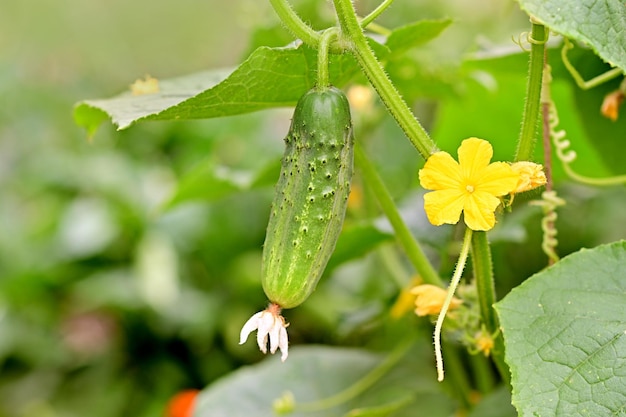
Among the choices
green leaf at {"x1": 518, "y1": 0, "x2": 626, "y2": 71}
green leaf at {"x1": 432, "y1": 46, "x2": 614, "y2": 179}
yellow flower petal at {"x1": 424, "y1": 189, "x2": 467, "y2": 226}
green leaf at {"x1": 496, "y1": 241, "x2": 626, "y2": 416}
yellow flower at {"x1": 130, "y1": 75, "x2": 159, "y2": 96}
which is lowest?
green leaf at {"x1": 496, "y1": 241, "x2": 626, "y2": 416}

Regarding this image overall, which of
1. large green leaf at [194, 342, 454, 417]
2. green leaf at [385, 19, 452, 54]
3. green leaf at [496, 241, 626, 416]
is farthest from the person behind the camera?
large green leaf at [194, 342, 454, 417]

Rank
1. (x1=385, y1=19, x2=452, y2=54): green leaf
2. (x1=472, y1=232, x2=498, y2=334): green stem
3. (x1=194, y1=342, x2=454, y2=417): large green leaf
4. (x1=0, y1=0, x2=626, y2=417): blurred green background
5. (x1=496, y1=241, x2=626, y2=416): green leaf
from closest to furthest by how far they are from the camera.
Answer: (x1=496, y1=241, x2=626, y2=416): green leaf → (x1=472, y1=232, x2=498, y2=334): green stem → (x1=385, y1=19, x2=452, y2=54): green leaf → (x1=194, y1=342, x2=454, y2=417): large green leaf → (x1=0, y1=0, x2=626, y2=417): blurred green background

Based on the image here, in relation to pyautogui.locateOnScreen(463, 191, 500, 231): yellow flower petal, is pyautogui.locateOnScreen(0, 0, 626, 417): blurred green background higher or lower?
higher

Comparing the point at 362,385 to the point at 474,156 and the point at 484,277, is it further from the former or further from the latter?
the point at 474,156

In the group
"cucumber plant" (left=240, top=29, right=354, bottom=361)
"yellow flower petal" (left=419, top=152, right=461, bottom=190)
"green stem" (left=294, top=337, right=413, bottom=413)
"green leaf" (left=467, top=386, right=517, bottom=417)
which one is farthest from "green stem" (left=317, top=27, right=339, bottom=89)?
"green stem" (left=294, top=337, right=413, bottom=413)

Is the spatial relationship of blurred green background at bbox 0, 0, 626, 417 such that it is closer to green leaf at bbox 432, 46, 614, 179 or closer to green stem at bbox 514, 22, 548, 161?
green leaf at bbox 432, 46, 614, 179

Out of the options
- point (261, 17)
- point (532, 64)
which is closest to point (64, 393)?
point (261, 17)

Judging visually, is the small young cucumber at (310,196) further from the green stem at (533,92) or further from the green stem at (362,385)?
the green stem at (362,385)

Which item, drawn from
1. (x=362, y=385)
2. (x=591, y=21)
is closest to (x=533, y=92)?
(x=591, y=21)
